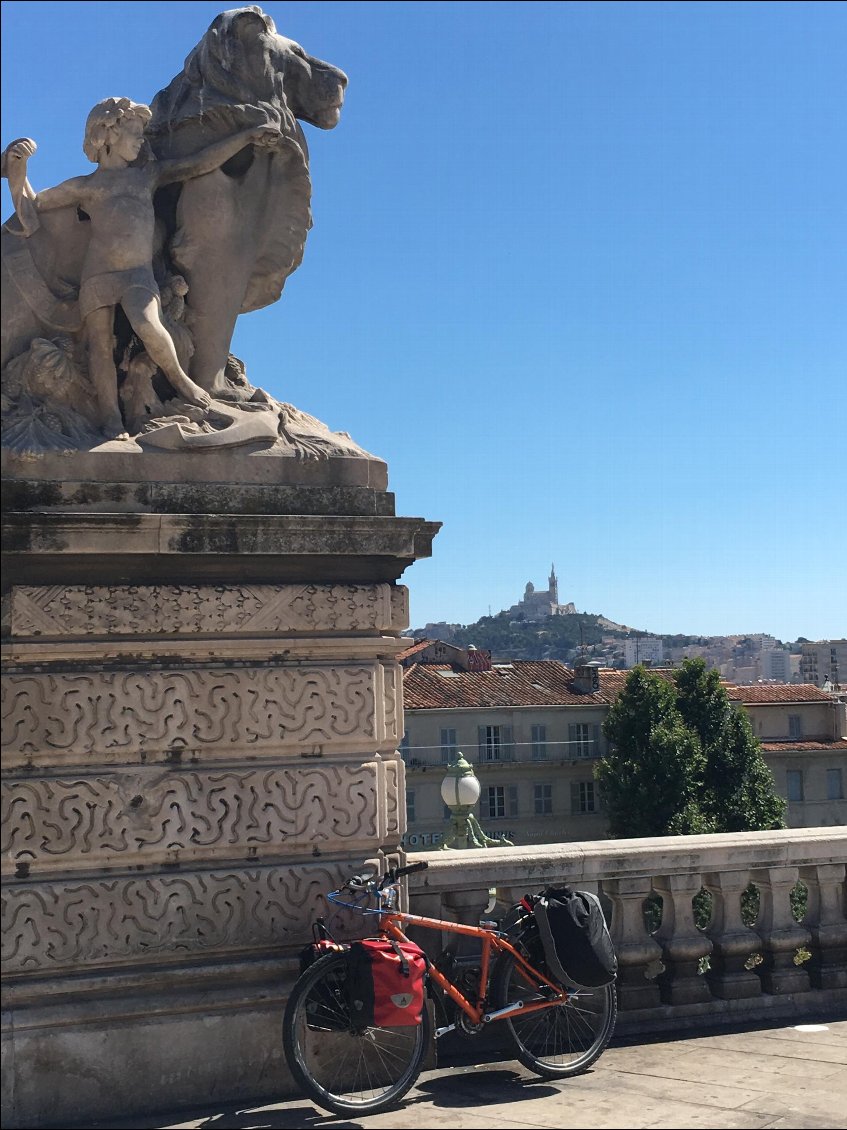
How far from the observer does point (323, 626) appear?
5.97 metres

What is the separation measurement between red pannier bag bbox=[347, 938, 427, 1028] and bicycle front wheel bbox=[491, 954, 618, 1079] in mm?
647

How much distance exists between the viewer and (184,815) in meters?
5.71

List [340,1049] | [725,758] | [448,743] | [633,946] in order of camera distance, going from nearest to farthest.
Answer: [340,1049]
[633,946]
[725,758]
[448,743]

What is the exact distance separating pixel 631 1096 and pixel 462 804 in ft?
20.0

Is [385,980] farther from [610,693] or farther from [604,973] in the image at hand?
[610,693]

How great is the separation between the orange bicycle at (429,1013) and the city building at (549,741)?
48932 mm

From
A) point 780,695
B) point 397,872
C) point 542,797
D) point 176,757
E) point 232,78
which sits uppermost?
point 232,78

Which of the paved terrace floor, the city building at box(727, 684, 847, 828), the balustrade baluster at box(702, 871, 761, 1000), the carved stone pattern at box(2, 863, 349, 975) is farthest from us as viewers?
the city building at box(727, 684, 847, 828)

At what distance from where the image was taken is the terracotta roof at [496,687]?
56.7 metres

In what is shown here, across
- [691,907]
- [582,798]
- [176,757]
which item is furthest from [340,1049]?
[582,798]

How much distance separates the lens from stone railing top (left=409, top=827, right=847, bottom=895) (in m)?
6.57

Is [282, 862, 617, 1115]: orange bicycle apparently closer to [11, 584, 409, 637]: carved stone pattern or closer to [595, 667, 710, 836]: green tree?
[11, 584, 409, 637]: carved stone pattern

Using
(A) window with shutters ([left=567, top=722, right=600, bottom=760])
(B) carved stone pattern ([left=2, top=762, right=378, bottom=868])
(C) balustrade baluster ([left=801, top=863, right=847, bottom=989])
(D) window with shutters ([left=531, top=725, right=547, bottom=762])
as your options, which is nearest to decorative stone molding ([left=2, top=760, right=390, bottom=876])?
Answer: (B) carved stone pattern ([left=2, top=762, right=378, bottom=868])

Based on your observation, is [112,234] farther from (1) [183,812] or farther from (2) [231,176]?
(1) [183,812]
